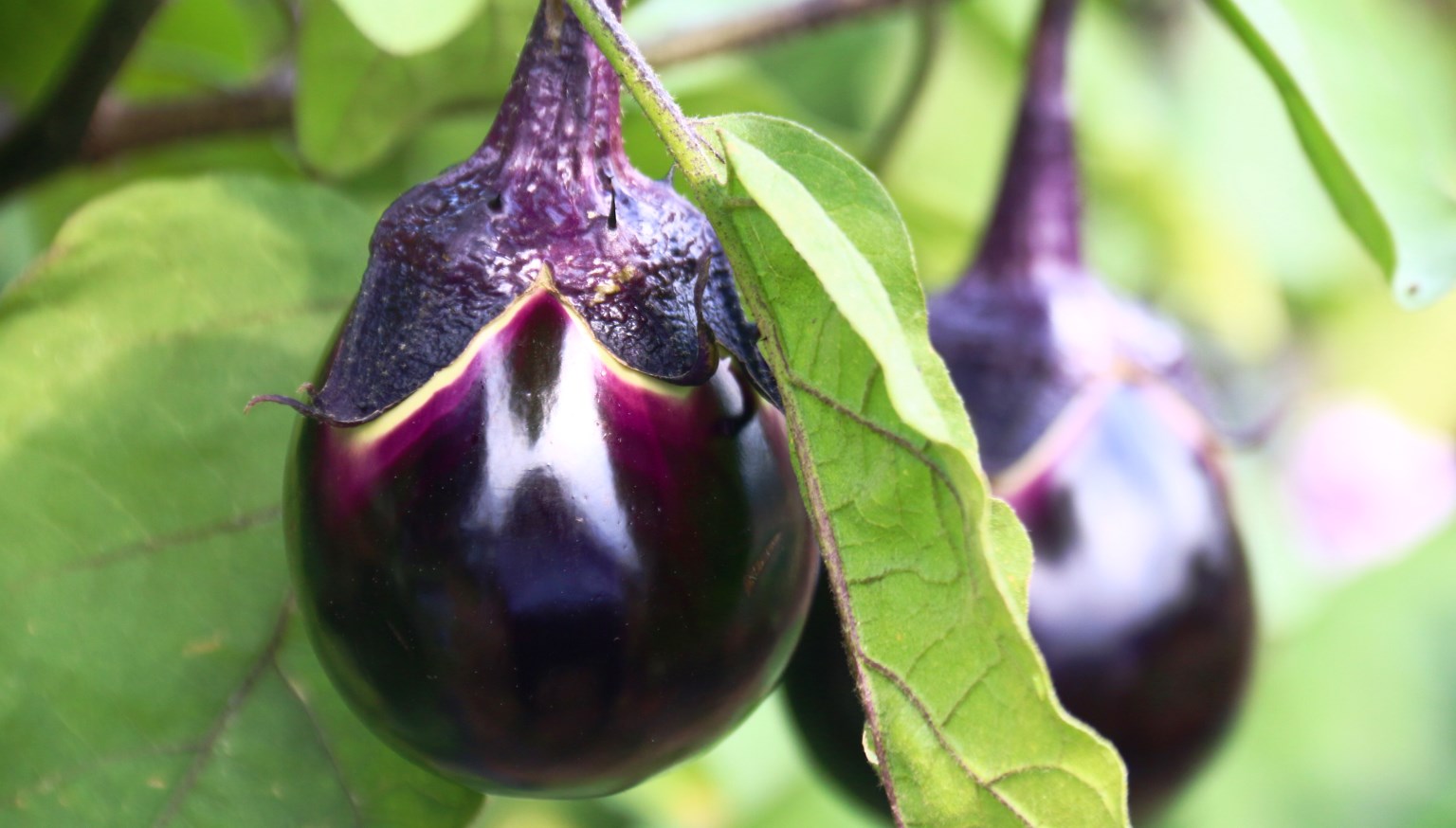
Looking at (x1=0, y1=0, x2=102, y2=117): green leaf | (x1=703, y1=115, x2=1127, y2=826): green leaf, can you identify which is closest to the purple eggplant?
(x1=703, y1=115, x2=1127, y2=826): green leaf

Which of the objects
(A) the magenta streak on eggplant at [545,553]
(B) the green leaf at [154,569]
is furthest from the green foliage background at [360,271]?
(A) the magenta streak on eggplant at [545,553]

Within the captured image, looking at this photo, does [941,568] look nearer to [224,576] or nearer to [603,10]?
[603,10]

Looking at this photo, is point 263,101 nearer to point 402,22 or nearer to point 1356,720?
point 402,22

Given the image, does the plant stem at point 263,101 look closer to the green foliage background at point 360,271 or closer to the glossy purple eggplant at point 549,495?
the green foliage background at point 360,271

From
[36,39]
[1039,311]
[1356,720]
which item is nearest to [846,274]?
[1039,311]

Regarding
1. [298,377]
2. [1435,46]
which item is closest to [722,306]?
[298,377]

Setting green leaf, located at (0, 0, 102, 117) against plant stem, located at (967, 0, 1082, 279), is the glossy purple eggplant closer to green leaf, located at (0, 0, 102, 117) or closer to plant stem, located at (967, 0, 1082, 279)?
plant stem, located at (967, 0, 1082, 279)
